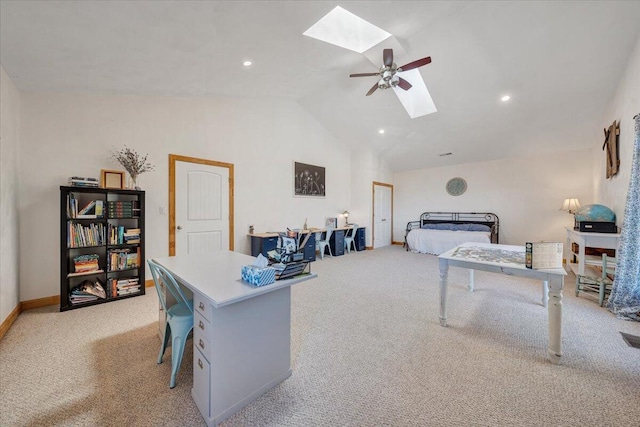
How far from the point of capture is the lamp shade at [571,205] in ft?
17.4

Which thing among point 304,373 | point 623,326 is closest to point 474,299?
point 623,326

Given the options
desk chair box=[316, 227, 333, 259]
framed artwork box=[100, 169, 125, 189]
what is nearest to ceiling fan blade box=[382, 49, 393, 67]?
desk chair box=[316, 227, 333, 259]

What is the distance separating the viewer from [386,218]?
8.16m

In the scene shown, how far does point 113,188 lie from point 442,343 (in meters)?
4.06

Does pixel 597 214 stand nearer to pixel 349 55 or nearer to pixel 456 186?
pixel 456 186

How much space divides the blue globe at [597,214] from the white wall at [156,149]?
470cm

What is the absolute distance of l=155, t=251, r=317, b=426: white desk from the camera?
4.47ft

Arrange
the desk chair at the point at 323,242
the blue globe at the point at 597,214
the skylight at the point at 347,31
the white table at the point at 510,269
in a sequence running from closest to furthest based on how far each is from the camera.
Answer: the white table at the point at 510,269, the skylight at the point at 347,31, the blue globe at the point at 597,214, the desk chair at the point at 323,242

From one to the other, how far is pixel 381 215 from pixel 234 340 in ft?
22.8

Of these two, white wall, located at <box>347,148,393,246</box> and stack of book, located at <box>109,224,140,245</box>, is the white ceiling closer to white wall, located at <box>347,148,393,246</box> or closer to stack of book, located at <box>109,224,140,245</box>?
white wall, located at <box>347,148,393,246</box>

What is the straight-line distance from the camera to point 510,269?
2094mm

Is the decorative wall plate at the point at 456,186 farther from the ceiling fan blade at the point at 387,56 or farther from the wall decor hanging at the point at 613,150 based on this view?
the ceiling fan blade at the point at 387,56

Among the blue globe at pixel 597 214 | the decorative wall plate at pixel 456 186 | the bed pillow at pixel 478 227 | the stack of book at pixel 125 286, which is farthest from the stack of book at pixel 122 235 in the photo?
the decorative wall plate at pixel 456 186

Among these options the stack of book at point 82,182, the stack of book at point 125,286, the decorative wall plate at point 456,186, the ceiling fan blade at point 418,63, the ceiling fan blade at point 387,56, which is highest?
the ceiling fan blade at point 387,56
